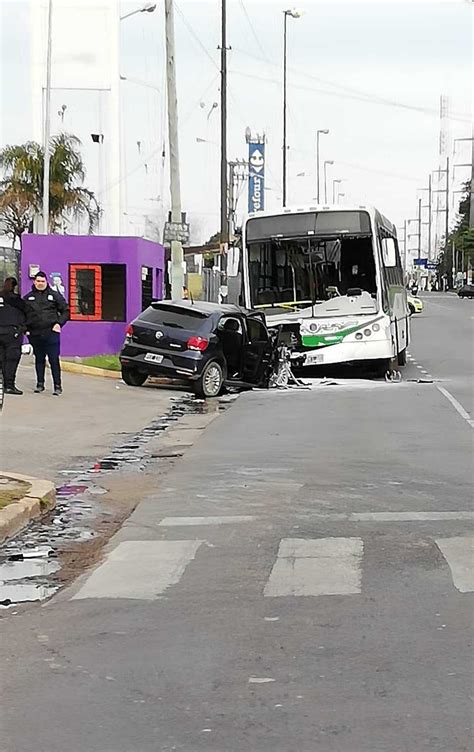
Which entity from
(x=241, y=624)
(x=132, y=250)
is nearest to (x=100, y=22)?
(x=132, y=250)

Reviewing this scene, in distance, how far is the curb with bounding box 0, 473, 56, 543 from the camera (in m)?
9.20

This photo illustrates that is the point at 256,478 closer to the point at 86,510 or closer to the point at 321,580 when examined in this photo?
the point at 86,510

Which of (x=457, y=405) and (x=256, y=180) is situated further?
(x=256, y=180)

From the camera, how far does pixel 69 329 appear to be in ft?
89.0

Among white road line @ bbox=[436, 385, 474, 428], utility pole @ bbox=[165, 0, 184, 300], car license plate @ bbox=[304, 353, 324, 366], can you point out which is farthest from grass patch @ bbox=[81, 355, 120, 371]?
white road line @ bbox=[436, 385, 474, 428]

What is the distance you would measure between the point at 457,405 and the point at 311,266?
607 cm

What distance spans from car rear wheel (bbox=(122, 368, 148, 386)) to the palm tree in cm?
2887

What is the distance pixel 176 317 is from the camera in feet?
69.7

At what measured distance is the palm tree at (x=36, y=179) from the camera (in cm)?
4978

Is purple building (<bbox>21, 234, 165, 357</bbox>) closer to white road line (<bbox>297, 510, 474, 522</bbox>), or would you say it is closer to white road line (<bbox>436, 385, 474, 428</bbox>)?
white road line (<bbox>436, 385, 474, 428</bbox>)

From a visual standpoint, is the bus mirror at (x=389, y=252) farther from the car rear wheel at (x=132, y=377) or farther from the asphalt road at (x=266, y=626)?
the asphalt road at (x=266, y=626)

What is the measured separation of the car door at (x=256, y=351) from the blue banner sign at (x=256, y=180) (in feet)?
155

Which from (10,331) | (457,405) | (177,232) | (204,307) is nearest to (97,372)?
(204,307)

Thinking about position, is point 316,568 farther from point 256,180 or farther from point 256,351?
point 256,180
